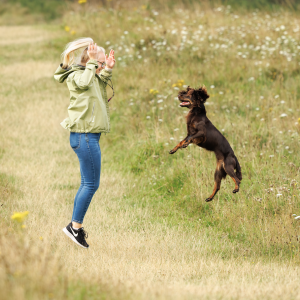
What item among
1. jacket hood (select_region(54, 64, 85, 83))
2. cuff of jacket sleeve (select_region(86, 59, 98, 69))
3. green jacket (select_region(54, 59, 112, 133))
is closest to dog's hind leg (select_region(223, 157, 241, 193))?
green jacket (select_region(54, 59, 112, 133))

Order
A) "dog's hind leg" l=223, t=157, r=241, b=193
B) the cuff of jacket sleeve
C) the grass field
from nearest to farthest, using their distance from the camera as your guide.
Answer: the grass field → "dog's hind leg" l=223, t=157, r=241, b=193 → the cuff of jacket sleeve

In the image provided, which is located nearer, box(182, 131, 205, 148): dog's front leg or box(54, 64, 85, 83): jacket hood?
box(182, 131, 205, 148): dog's front leg

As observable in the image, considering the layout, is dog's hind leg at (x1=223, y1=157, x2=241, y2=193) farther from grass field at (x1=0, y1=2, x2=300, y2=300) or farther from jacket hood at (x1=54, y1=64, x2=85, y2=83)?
jacket hood at (x1=54, y1=64, x2=85, y2=83)

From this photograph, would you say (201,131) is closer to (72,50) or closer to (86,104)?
(86,104)

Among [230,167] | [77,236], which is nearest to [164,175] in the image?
[77,236]

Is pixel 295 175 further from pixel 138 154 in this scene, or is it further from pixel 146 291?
pixel 146 291

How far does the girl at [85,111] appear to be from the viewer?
3.76 metres

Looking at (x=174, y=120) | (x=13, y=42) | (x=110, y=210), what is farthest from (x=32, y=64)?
(x=110, y=210)

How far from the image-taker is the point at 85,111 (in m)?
3.77

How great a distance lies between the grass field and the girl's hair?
169 centimetres

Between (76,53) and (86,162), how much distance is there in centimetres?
107

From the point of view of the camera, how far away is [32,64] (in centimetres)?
1273

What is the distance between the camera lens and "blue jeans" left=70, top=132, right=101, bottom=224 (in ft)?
12.5

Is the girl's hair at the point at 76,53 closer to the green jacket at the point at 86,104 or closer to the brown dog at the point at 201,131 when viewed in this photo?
the green jacket at the point at 86,104
